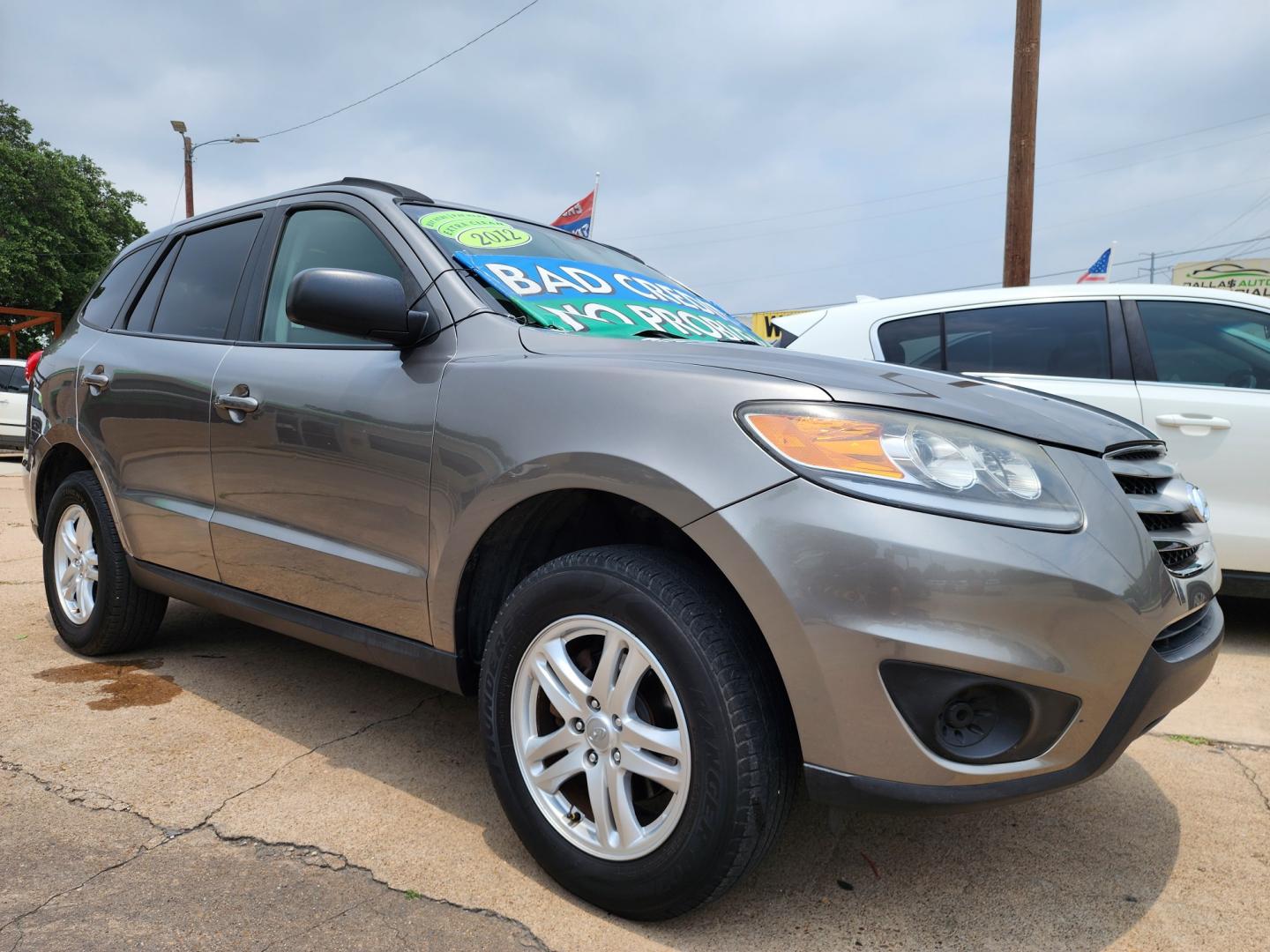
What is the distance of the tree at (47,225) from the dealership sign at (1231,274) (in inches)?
1205

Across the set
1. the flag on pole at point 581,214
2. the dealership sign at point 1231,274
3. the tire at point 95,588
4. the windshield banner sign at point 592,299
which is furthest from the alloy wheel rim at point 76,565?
the dealership sign at point 1231,274

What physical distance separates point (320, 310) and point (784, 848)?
1698 mm

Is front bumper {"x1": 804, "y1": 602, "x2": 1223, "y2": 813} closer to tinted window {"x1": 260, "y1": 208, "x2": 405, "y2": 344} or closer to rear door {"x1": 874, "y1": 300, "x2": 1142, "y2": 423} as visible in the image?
tinted window {"x1": 260, "y1": 208, "x2": 405, "y2": 344}

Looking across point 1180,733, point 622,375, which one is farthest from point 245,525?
point 1180,733

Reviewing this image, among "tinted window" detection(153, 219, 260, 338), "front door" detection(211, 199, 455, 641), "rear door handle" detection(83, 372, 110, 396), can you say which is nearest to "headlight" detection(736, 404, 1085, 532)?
"front door" detection(211, 199, 455, 641)

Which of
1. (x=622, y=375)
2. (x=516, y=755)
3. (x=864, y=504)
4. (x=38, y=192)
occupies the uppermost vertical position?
(x=38, y=192)

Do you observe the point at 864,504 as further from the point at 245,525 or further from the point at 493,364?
the point at 245,525

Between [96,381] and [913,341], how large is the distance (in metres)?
3.70

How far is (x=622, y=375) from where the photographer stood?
76.9 inches

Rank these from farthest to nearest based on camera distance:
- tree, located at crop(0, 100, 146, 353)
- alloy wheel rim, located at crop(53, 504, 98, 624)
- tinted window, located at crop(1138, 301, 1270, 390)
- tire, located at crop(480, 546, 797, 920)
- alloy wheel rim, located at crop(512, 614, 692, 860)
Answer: tree, located at crop(0, 100, 146, 353)
tinted window, located at crop(1138, 301, 1270, 390)
alloy wheel rim, located at crop(53, 504, 98, 624)
alloy wheel rim, located at crop(512, 614, 692, 860)
tire, located at crop(480, 546, 797, 920)

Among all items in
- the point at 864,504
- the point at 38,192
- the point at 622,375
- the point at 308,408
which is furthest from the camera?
the point at 38,192

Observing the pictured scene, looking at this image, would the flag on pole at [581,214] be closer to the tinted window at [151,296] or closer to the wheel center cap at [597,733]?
the tinted window at [151,296]

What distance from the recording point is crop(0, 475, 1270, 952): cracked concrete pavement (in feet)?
6.15

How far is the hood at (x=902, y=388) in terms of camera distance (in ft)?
5.84
